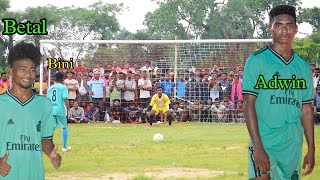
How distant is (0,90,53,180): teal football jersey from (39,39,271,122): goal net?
17809mm

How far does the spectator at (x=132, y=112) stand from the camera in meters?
25.9

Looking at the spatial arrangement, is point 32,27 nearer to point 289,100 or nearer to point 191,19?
point 289,100

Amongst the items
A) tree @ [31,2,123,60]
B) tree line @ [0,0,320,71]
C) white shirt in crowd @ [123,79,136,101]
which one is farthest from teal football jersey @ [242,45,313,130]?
tree @ [31,2,123,60]

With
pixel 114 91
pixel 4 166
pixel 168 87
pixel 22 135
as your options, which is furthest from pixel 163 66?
pixel 4 166

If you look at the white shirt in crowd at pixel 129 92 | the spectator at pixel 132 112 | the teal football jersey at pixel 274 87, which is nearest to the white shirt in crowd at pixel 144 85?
the white shirt in crowd at pixel 129 92

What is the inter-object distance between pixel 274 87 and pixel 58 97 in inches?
400

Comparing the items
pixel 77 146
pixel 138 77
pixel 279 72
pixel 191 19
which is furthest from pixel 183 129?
pixel 191 19

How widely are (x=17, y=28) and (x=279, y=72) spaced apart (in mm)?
3855

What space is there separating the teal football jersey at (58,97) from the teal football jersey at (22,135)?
9.65 metres

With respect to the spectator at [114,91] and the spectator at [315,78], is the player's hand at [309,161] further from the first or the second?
the spectator at [114,91]

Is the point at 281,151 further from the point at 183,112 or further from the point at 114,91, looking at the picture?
the point at 183,112

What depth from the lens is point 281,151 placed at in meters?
5.83

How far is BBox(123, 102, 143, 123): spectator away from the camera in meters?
25.9

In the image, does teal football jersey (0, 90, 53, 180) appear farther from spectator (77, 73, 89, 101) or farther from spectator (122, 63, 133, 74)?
spectator (122, 63, 133, 74)
